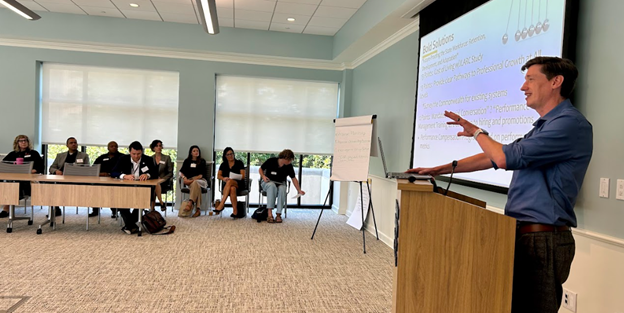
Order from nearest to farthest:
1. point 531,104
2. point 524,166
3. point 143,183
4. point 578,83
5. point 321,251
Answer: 1. point 524,166
2. point 531,104
3. point 578,83
4. point 321,251
5. point 143,183

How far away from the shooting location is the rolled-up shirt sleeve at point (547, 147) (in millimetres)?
1521

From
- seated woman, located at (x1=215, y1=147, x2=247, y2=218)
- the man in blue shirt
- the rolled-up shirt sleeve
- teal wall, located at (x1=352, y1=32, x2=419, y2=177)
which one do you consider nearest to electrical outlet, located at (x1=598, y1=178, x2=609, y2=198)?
the man in blue shirt

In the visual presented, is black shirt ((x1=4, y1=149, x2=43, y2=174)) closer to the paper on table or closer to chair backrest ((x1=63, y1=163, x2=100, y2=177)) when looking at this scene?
chair backrest ((x1=63, y1=163, x2=100, y2=177))

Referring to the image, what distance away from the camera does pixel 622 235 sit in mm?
2199

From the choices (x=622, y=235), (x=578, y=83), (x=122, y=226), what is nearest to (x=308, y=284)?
(x=622, y=235)

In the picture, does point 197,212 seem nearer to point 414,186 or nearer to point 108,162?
point 108,162

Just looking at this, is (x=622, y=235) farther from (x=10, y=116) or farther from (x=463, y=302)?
(x=10, y=116)

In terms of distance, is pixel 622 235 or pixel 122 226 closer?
pixel 622 235

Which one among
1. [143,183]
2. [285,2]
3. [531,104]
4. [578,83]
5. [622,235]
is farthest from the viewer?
[285,2]

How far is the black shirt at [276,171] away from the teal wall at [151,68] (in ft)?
4.42

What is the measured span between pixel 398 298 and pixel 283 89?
6.50 meters

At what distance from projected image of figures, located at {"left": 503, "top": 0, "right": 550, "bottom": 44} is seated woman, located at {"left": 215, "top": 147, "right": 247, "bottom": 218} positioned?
195 inches

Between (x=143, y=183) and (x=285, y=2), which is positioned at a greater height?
(x=285, y=2)

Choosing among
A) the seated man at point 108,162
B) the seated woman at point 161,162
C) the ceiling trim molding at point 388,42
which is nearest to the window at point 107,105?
the seated woman at point 161,162
